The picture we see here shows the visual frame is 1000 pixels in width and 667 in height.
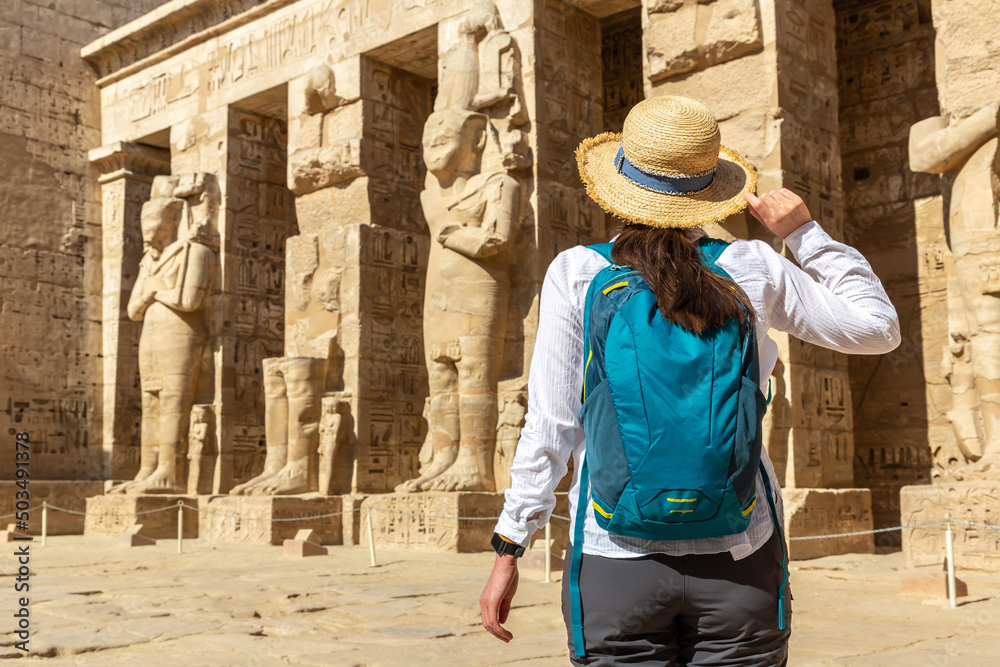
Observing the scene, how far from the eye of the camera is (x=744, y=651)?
1.47 metres

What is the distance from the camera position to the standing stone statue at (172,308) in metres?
11.1

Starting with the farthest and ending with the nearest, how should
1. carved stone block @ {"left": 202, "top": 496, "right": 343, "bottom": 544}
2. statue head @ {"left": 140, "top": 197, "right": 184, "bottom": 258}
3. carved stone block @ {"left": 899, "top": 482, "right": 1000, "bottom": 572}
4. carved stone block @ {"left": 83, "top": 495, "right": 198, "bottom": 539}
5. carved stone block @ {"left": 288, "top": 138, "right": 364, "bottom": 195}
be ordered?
statue head @ {"left": 140, "top": 197, "right": 184, "bottom": 258} < carved stone block @ {"left": 83, "top": 495, "right": 198, "bottom": 539} < carved stone block @ {"left": 288, "top": 138, "right": 364, "bottom": 195} < carved stone block @ {"left": 202, "top": 496, "right": 343, "bottom": 544} < carved stone block @ {"left": 899, "top": 482, "right": 1000, "bottom": 572}

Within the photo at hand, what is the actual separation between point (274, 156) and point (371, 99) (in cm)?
235

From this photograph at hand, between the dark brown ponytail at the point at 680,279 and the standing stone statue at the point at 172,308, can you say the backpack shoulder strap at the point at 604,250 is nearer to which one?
the dark brown ponytail at the point at 680,279


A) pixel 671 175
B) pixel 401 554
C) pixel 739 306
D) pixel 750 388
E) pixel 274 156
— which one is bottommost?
pixel 401 554

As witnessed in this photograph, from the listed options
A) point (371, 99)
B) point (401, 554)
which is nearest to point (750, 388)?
point (401, 554)

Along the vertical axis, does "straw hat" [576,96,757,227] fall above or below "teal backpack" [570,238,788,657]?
above

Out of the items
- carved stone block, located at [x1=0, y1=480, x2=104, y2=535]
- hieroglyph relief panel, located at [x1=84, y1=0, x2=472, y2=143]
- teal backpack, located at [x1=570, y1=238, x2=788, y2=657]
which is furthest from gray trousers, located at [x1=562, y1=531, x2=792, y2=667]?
carved stone block, located at [x1=0, y1=480, x2=104, y2=535]

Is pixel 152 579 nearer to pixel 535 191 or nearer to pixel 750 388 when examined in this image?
pixel 535 191

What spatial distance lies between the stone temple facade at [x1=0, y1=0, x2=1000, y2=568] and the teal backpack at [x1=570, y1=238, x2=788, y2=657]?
16.1ft

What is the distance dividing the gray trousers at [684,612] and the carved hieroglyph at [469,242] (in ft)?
22.3

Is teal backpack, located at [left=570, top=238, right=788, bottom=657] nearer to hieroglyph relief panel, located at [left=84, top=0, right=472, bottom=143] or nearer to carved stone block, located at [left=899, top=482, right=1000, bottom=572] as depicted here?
carved stone block, located at [left=899, top=482, right=1000, bottom=572]

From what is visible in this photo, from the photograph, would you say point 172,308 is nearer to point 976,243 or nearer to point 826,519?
point 826,519

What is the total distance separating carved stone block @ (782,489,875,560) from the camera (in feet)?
21.6
